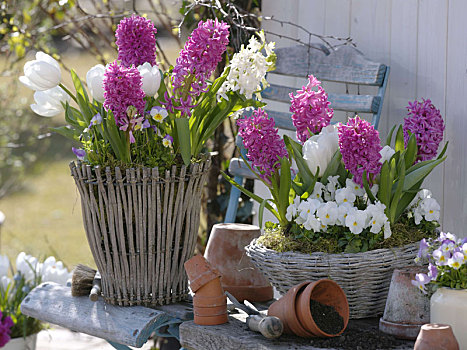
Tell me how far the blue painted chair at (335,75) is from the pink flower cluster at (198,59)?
0.34 metres

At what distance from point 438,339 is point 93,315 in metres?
0.92

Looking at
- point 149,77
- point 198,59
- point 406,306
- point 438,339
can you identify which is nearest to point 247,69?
point 198,59

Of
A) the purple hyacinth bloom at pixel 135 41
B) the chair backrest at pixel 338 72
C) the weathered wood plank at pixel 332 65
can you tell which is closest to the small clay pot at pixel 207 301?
the purple hyacinth bloom at pixel 135 41

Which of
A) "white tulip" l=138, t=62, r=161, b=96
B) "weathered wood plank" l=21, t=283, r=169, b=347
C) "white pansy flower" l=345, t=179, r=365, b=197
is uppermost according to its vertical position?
"white tulip" l=138, t=62, r=161, b=96

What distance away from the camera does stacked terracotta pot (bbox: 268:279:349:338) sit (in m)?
1.43

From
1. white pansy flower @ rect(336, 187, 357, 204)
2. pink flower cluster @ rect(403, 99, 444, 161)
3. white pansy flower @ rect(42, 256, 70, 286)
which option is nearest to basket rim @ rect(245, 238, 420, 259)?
white pansy flower @ rect(336, 187, 357, 204)

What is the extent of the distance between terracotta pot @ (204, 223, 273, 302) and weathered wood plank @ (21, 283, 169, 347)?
0.26 meters

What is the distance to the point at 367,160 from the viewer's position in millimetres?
1496

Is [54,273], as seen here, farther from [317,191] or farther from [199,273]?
[317,191]

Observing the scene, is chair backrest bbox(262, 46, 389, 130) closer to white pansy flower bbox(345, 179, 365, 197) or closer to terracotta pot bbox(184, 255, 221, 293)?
white pansy flower bbox(345, 179, 365, 197)

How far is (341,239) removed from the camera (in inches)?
61.8

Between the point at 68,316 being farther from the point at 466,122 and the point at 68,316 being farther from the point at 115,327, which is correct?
the point at 466,122

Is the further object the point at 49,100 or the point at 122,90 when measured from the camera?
the point at 49,100

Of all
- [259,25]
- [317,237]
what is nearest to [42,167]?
[259,25]
